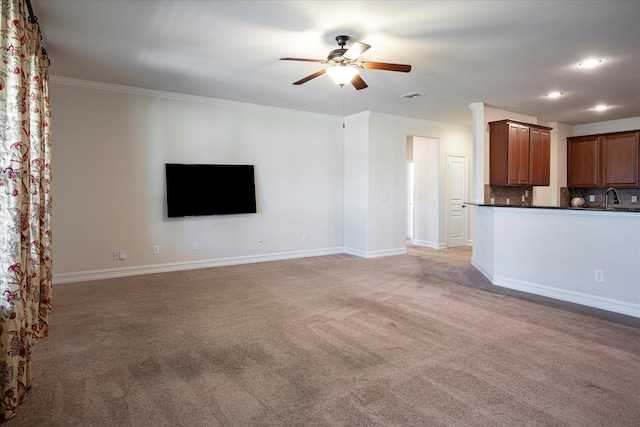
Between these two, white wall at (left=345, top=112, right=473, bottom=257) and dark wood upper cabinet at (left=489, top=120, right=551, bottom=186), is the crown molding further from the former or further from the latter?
dark wood upper cabinet at (left=489, top=120, right=551, bottom=186)

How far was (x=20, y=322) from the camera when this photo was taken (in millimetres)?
2150

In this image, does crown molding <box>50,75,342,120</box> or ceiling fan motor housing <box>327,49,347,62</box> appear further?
crown molding <box>50,75,342,120</box>

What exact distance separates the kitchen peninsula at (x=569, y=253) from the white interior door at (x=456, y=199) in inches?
120

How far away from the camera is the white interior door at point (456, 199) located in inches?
329

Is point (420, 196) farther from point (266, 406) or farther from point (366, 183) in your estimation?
point (266, 406)

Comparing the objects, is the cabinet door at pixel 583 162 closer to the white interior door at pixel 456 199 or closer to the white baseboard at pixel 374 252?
the white interior door at pixel 456 199

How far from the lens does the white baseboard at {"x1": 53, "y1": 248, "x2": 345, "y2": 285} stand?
5136 millimetres

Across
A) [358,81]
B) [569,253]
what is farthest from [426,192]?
[358,81]

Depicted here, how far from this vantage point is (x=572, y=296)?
4250 millimetres

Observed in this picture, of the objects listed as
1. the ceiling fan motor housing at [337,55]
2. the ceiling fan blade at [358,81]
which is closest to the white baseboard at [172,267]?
the ceiling fan blade at [358,81]

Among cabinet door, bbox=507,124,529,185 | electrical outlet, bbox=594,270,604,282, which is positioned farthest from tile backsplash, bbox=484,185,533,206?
electrical outlet, bbox=594,270,604,282

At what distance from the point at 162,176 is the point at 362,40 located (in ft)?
12.0

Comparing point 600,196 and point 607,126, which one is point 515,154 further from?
point 600,196

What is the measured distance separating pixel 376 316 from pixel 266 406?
179cm
